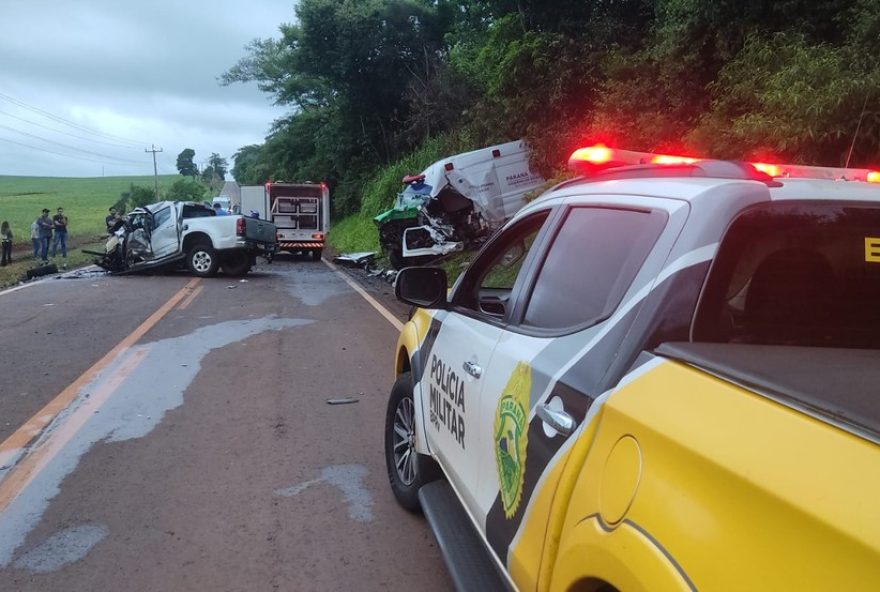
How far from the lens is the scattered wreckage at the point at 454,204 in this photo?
47.4 feet

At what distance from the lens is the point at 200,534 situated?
3889mm

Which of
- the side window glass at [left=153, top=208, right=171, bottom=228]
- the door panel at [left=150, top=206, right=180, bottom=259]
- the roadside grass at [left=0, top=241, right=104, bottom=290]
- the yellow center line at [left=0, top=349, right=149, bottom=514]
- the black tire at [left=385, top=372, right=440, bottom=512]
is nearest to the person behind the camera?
the black tire at [left=385, top=372, right=440, bottom=512]

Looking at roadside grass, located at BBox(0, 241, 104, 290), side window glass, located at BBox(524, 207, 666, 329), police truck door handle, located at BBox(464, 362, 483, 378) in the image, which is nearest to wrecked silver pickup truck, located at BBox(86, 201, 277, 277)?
roadside grass, located at BBox(0, 241, 104, 290)

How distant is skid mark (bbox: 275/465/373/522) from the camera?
423cm

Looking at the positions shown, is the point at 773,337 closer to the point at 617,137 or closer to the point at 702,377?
the point at 702,377

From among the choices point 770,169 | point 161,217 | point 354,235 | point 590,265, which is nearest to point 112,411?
point 590,265

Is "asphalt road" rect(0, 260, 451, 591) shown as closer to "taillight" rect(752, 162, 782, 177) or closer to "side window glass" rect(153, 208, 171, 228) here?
"taillight" rect(752, 162, 782, 177)

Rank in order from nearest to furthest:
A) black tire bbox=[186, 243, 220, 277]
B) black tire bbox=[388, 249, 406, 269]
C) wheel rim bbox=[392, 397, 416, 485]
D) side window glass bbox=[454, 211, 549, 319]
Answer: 1. side window glass bbox=[454, 211, 549, 319]
2. wheel rim bbox=[392, 397, 416, 485]
3. black tire bbox=[388, 249, 406, 269]
4. black tire bbox=[186, 243, 220, 277]

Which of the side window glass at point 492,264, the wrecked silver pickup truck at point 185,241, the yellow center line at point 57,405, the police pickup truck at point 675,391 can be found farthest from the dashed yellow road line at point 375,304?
the police pickup truck at point 675,391

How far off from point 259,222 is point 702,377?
17.8 metres

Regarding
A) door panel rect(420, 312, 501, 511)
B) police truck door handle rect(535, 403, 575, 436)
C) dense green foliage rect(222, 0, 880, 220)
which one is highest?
dense green foliage rect(222, 0, 880, 220)

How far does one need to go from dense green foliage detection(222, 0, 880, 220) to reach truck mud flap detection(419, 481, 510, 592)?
4.38m

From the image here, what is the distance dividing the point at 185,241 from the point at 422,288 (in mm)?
16037

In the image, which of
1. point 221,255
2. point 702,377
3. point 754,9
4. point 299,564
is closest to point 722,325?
point 702,377
